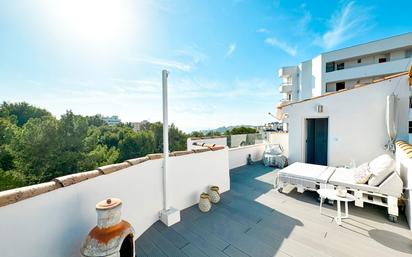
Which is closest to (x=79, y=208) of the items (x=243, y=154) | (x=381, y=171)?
(x=381, y=171)

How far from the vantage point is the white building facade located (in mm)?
14753

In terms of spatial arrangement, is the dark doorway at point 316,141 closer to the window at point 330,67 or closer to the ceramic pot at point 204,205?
the ceramic pot at point 204,205

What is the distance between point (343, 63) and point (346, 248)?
21.9 m

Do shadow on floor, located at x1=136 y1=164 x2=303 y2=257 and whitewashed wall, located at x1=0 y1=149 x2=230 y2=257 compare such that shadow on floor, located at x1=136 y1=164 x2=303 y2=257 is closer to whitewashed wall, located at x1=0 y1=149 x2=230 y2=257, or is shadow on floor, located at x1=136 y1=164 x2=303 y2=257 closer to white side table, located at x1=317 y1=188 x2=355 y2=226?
whitewashed wall, located at x1=0 y1=149 x2=230 y2=257

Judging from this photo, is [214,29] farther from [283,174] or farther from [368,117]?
[368,117]

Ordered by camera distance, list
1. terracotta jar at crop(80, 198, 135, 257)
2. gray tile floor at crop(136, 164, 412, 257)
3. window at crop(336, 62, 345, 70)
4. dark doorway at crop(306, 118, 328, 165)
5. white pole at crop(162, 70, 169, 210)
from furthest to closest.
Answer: window at crop(336, 62, 345, 70)
dark doorway at crop(306, 118, 328, 165)
white pole at crop(162, 70, 169, 210)
gray tile floor at crop(136, 164, 412, 257)
terracotta jar at crop(80, 198, 135, 257)

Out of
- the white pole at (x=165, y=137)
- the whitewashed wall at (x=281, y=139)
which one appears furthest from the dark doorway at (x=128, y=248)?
the whitewashed wall at (x=281, y=139)

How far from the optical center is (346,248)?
2.40 m

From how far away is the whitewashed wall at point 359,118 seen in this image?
15.5ft

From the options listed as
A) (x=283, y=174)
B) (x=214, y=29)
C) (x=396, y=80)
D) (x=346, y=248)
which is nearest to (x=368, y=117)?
(x=396, y=80)

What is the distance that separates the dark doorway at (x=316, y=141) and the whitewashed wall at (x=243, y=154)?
1938 mm

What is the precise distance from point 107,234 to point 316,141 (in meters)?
7.57

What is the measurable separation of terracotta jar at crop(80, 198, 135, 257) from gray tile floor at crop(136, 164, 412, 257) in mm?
880

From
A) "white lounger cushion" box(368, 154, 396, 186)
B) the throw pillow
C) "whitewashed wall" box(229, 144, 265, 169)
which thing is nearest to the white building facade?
"whitewashed wall" box(229, 144, 265, 169)
